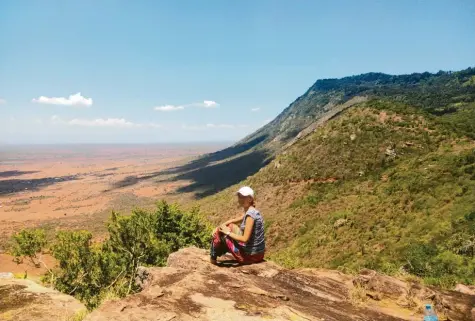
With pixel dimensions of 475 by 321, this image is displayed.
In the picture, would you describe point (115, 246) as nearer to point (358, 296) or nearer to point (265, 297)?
point (265, 297)

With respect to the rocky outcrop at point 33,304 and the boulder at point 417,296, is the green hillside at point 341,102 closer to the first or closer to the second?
the boulder at point 417,296

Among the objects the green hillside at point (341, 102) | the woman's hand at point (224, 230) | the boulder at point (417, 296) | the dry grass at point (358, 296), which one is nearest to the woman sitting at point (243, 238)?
the woman's hand at point (224, 230)

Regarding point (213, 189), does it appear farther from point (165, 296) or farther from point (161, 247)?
point (165, 296)

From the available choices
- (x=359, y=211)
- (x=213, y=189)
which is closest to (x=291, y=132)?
(x=213, y=189)

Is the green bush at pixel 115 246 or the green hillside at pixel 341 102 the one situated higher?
the green hillside at pixel 341 102

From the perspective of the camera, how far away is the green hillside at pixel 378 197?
21.8m

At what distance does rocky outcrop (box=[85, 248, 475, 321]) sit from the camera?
6.35 m

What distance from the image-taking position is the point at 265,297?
7363 mm

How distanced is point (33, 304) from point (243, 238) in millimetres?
5107

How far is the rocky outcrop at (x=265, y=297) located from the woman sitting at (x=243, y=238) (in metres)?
0.32

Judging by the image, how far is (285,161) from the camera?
56.6m

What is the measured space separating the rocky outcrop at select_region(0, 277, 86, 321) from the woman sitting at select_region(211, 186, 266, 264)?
150 inches

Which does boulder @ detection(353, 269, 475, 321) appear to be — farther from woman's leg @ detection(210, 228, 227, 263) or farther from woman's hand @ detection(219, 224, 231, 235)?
woman's leg @ detection(210, 228, 227, 263)

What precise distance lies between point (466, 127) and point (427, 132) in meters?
6.10
